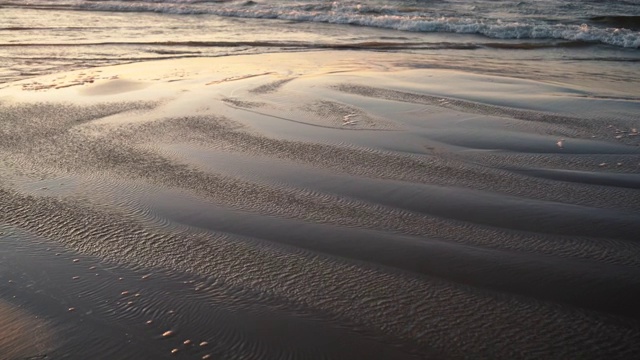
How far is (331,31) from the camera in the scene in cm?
1416

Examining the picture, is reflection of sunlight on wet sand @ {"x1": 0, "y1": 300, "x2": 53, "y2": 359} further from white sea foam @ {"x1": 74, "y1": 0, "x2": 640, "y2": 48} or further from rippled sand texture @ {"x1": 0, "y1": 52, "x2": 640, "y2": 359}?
white sea foam @ {"x1": 74, "y1": 0, "x2": 640, "y2": 48}

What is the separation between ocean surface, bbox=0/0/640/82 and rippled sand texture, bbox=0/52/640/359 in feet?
11.7

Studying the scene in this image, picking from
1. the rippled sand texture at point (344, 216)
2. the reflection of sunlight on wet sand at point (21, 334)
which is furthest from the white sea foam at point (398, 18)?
the reflection of sunlight on wet sand at point (21, 334)

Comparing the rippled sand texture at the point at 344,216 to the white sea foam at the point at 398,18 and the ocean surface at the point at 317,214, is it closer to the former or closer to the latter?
the ocean surface at the point at 317,214

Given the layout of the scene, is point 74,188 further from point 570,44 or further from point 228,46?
point 570,44

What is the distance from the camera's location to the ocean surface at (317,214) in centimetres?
229

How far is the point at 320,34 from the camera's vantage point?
13461mm

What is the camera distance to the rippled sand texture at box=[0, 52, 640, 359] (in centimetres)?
231

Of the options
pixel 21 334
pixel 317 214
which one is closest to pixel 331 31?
pixel 317 214

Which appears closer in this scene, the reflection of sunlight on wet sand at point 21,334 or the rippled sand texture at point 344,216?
the reflection of sunlight on wet sand at point 21,334

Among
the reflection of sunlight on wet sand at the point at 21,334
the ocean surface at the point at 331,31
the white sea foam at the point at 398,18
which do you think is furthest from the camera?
the white sea foam at the point at 398,18

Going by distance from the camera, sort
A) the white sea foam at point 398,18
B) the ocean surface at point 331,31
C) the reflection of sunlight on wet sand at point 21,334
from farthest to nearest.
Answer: the white sea foam at point 398,18
the ocean surface at point 331,31
the reflection of sunlight on wet sand at point 21,334

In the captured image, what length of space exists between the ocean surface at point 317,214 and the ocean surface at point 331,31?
1.59 m

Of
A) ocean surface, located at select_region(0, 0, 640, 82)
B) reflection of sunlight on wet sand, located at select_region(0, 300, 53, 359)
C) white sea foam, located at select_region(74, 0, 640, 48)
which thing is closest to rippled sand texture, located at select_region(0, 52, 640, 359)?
reflection of sunlight on wet sand, located at select_region(0, 300, 53, 359)
